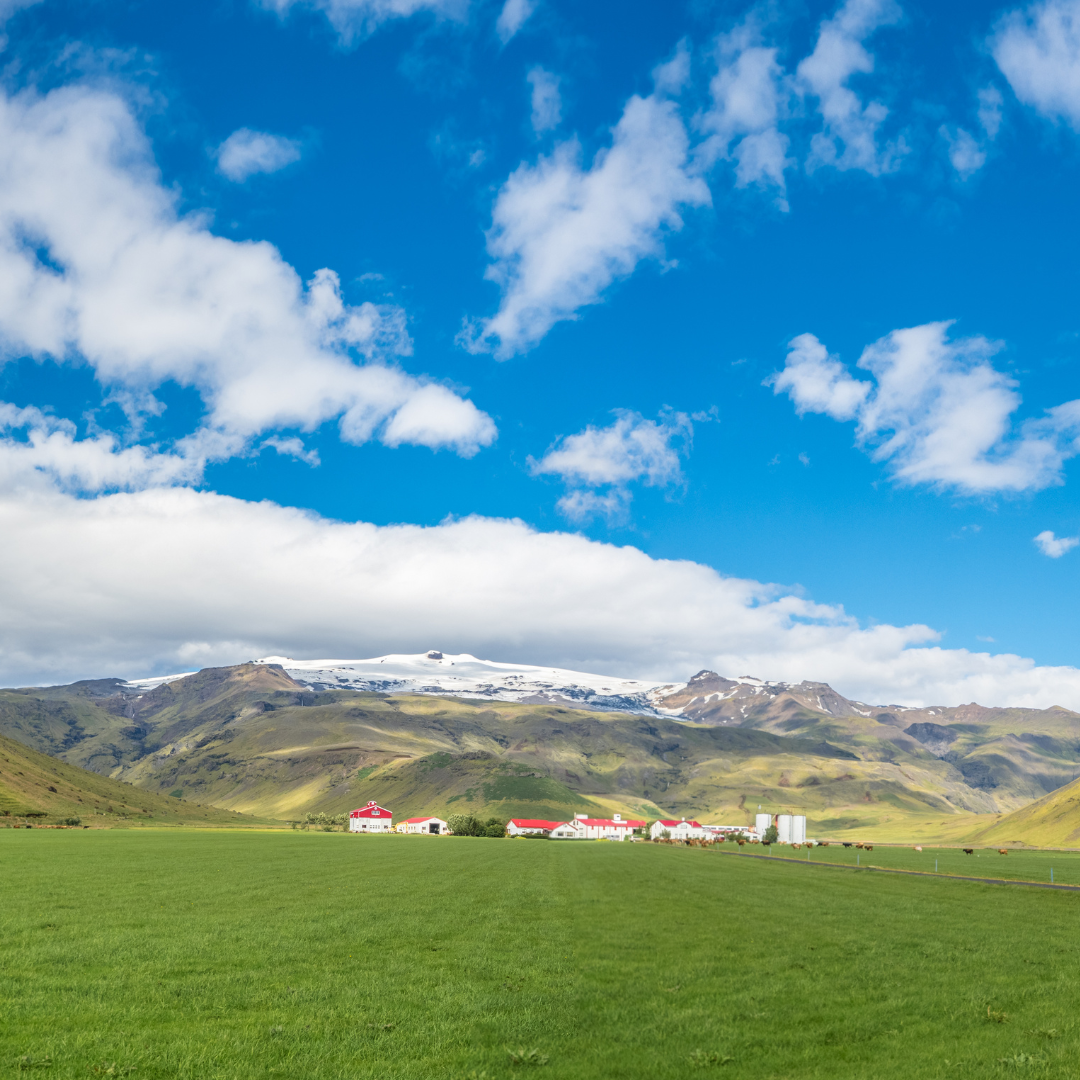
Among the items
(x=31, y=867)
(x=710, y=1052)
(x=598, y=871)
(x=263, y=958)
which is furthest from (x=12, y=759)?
(x=710, y=1052)

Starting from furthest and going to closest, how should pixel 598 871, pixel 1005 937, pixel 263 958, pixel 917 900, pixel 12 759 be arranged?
pixel 12 759
pixel 598 871
pixel 917 900
pixel 1005 937
pixel 263 958

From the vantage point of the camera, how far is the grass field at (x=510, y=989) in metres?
15.0

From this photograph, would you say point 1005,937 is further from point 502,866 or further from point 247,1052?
point 502,866

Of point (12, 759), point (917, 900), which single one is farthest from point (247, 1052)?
point (12, 759)

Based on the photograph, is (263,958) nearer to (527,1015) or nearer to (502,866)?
(527,1015)

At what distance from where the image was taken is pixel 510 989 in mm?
20797

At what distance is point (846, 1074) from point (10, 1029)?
16617 millimetres

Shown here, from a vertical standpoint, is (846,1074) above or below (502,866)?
above

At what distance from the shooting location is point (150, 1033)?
15.5 m

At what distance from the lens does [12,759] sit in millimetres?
195000

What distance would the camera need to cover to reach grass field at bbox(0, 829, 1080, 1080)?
49.3ft

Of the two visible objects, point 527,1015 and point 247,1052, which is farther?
point 527,1015

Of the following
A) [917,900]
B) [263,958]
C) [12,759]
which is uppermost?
[263,958]

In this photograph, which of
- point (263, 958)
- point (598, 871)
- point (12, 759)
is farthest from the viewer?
point (12, 759)
